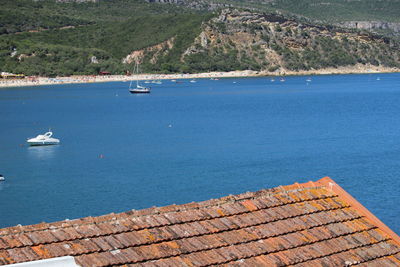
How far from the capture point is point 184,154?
4509 cm

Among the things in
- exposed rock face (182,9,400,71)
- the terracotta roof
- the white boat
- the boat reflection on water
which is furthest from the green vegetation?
the terracotta roof

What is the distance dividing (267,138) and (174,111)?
2825 centimetres

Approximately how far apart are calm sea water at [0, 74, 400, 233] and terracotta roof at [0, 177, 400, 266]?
58.0 ft

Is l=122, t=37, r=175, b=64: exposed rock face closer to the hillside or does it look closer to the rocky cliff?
the hillside

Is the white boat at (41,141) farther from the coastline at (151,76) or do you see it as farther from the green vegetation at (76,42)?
the green vegetation at (76,42)

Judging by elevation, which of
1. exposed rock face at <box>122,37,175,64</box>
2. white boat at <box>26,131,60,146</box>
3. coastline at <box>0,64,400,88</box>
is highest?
white boat at <box>26,131,60,146</box>

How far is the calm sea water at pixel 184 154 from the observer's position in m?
31.5

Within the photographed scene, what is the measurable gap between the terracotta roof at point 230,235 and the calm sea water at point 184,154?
1769 cm

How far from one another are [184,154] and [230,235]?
122 feet

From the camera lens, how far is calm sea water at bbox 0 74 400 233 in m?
31.5

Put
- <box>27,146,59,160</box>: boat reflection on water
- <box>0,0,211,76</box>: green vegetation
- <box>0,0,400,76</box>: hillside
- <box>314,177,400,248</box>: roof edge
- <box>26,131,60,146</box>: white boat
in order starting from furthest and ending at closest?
1. <box>0,0,400,76</box>: hillside
2. <box>0,0,211,76</box>: green vegetation
3. <box>26,131,60,146</box>: white boat
4. <box>27,146,59,160</box>: boat reflection on water
5. <box>314,177,400,248</box>: roof edge

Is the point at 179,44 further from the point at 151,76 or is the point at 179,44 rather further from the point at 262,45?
the point at 262,45

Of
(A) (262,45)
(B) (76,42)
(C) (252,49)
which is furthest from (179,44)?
(B) (76,42)

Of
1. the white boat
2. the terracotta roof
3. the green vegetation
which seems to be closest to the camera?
the terracotta roof
